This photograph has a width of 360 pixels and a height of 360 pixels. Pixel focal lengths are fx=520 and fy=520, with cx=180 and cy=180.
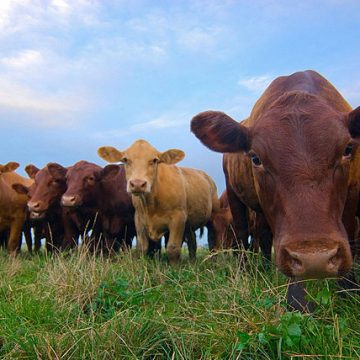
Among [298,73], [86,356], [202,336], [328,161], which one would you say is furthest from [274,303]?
[298,73]

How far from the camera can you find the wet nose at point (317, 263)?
10.6 ft

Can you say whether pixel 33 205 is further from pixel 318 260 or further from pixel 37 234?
pixel 318 260

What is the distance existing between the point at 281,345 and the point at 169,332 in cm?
77

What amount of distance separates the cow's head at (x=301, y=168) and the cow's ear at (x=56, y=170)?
6.56 meters

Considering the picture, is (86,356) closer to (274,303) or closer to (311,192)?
(274,303)

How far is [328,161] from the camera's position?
12.6 feet

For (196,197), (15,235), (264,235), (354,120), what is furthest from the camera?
(15,235)

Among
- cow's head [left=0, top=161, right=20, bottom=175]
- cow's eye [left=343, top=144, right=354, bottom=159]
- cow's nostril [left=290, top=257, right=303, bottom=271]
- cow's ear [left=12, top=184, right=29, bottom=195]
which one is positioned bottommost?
cow's nostril [left=290, top=257, right=303, bottom=271]

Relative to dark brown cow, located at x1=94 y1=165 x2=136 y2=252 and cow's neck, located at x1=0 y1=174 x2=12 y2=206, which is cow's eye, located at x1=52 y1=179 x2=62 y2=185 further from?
cow's neck, located at x1=0 y1=174 x2=12 y2=206

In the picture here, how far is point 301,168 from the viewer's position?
3807 millimetres

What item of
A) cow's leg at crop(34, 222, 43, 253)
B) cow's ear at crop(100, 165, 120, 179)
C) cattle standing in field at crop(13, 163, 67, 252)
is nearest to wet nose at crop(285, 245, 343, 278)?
cattle standing in field at crop(13, 163, 67, 252)

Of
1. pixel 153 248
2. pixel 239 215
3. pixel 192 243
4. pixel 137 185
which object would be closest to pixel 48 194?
pixel 153 248

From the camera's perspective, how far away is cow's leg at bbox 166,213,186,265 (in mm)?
8789

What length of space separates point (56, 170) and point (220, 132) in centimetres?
676
